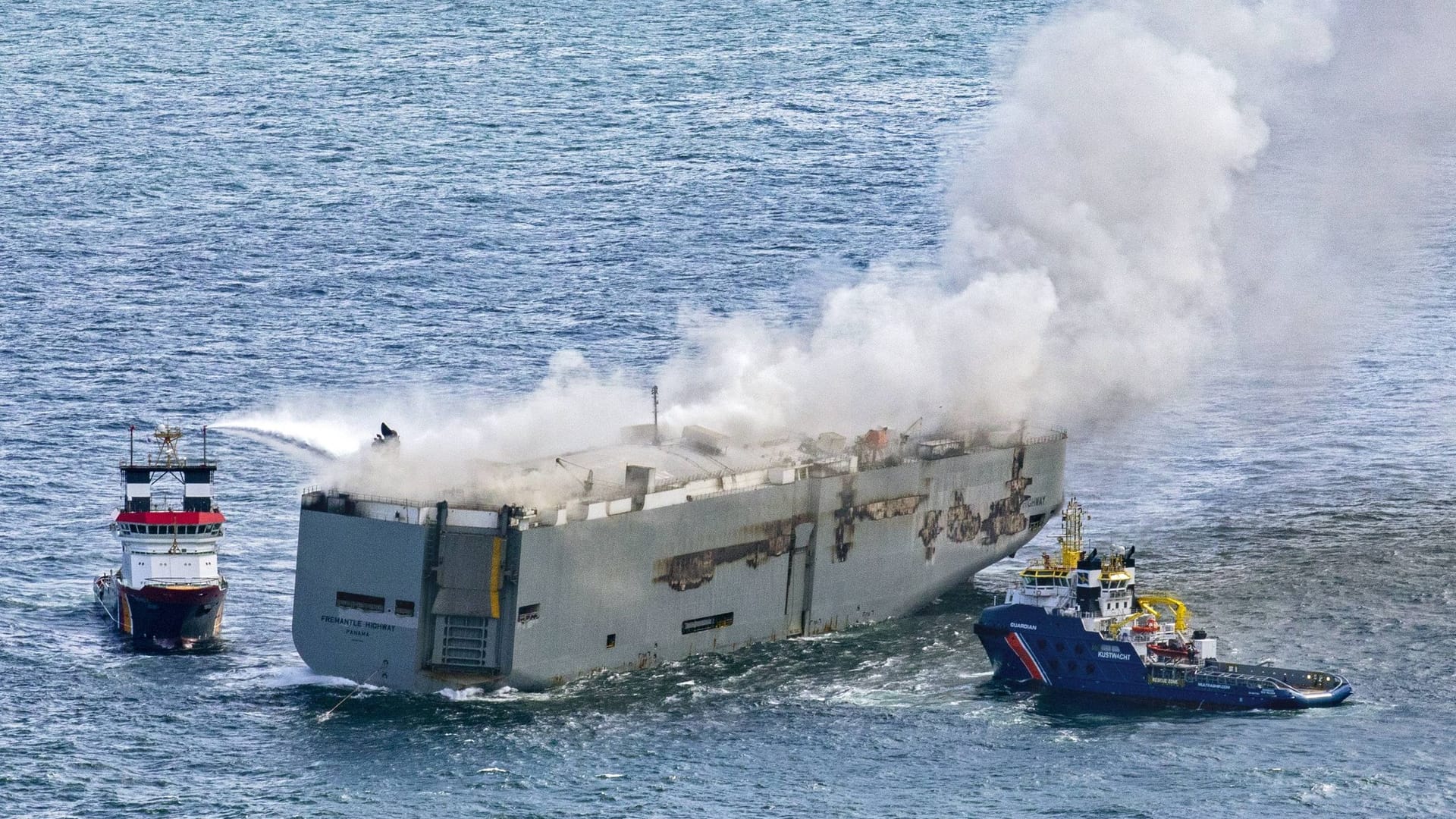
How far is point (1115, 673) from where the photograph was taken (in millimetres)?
110875

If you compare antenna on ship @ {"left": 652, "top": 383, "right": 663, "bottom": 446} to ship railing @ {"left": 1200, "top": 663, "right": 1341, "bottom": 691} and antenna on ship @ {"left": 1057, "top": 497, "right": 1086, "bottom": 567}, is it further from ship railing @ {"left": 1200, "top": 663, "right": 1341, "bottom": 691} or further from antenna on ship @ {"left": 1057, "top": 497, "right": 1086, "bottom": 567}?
ship railing @ {"left": 1200, "top": 663, "right": 1341, "bottom": 691}

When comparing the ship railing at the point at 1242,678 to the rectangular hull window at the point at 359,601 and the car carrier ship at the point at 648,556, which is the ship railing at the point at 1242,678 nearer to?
the car carrier ship at the point at 648,556

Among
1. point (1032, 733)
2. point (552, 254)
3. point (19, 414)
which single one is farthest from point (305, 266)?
point (1032, 733)

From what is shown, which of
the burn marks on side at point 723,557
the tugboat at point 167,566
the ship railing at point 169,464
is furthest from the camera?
the ship railing at point 169,464

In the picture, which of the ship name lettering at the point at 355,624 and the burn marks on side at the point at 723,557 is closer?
the ship name lettering at the point at 355,624

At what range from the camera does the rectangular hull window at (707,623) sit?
11788cm

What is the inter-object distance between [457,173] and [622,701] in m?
93.6

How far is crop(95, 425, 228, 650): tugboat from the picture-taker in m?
118

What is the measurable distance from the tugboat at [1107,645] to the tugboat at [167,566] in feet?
117

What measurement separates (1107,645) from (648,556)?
811 inches

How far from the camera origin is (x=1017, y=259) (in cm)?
14012

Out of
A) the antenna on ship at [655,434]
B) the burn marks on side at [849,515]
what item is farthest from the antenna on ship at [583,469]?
the burn marks on side at [849,515]

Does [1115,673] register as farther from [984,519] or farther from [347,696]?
[347,696]

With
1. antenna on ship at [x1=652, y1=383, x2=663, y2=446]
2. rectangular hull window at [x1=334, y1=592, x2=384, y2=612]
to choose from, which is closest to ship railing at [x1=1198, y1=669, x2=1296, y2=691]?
antenna on ship at [x1=652, y1=383, x2=663, y2=446]
